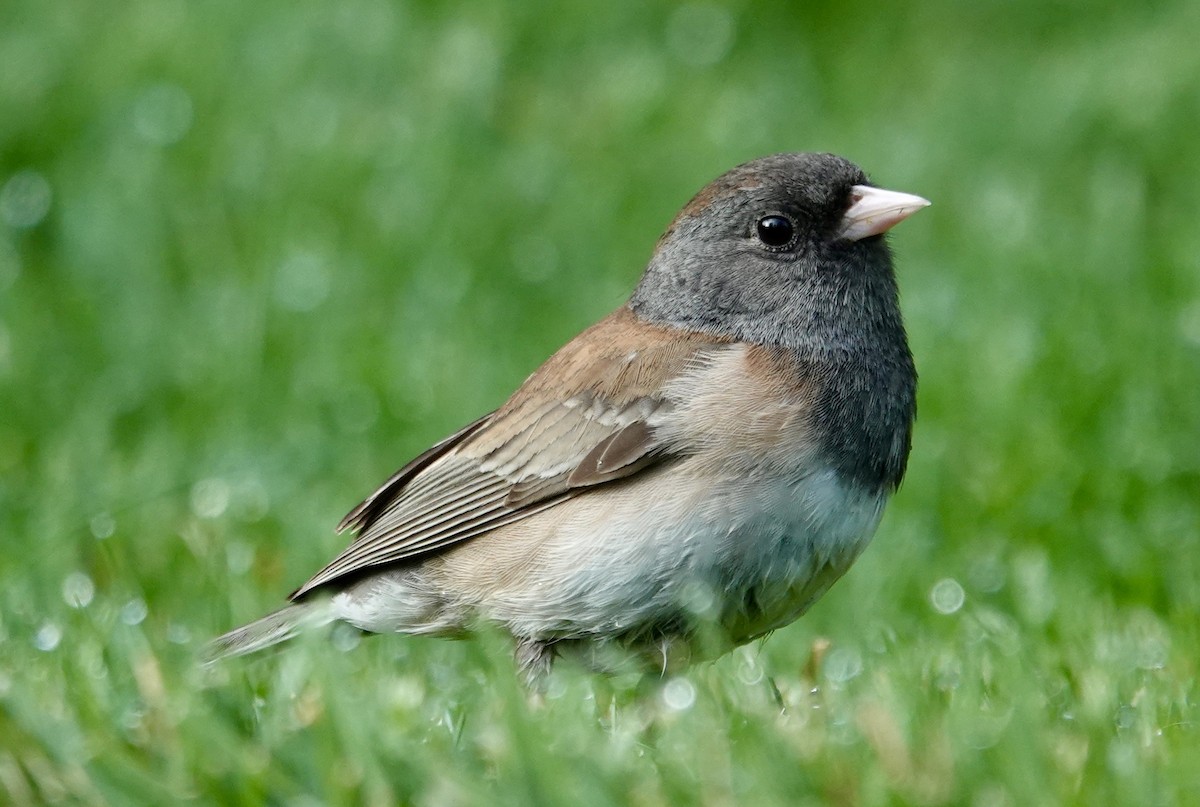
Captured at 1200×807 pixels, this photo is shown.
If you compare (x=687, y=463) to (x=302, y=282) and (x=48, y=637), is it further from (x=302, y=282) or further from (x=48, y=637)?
(x=302, y=282)

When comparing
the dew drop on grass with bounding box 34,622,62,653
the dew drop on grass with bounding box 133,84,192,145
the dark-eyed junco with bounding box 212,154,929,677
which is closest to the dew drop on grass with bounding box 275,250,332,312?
the dew drop on grass with bounding box 133,84,192,145

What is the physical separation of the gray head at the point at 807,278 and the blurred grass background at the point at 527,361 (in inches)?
18.2

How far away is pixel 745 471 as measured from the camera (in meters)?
A: 2.87

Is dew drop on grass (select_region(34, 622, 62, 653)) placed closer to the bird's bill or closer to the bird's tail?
the bird's tail

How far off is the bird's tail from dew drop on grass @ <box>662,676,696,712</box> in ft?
2.42

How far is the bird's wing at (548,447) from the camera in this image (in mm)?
3120

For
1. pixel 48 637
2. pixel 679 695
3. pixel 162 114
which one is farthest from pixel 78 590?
pixel 162 114

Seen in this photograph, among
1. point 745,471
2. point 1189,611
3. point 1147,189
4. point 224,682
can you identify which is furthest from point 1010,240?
point 224,682

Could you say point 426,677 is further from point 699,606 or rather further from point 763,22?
point 763,22

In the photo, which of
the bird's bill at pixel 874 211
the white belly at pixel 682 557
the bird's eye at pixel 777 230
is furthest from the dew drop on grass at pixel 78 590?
the bird's bill at pixel 874 211

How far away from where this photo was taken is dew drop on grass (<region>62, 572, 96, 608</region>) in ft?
10.3

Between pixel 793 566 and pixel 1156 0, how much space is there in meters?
5.21

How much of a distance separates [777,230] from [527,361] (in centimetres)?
188

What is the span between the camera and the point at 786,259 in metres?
3.29
